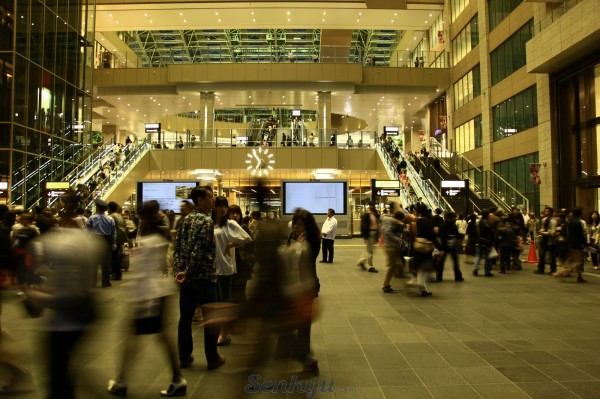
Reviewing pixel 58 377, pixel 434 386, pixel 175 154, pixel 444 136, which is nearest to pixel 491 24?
pixel 444 136

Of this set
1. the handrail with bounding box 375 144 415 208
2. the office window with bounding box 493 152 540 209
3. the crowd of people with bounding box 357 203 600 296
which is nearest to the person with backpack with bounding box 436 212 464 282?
the crowd of people with bounding box 357 203 600 296

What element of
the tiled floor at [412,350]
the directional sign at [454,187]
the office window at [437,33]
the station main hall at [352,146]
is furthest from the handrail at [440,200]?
the office window at [437,33]

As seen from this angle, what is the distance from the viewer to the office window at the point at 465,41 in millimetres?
31703

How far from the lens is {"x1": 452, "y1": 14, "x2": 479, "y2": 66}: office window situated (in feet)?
104

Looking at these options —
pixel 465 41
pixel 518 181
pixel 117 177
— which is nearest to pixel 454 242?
pixel 518 181

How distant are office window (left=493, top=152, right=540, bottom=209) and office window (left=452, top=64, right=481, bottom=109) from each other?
6015mm

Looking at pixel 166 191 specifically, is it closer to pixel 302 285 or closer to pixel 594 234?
pixel 594 234

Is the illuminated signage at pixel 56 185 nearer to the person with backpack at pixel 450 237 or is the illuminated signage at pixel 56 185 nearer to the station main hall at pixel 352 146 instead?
the station main hall at pixel 352 146

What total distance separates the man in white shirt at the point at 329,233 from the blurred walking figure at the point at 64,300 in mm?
11625

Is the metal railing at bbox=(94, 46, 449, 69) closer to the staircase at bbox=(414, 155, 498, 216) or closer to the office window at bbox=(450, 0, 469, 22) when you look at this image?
the office window at bbox=(450, 0, 469, 22)

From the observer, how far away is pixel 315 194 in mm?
22016

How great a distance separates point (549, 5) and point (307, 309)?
79.8 ft

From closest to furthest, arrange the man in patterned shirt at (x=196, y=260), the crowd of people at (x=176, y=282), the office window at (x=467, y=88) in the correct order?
the crowd of people at (x=176, y=282)
the man in patterned shirt at (x=196, y=260)
the office window at (x=467, y=88)

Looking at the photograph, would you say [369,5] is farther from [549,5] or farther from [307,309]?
[307,309]
